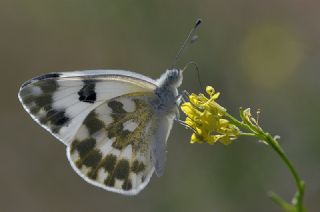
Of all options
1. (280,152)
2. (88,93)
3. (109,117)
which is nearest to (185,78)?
(109,117)

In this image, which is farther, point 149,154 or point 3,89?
point 3,89

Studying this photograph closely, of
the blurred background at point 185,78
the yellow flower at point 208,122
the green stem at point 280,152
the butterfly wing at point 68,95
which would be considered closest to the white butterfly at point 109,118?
the butterfly wing at point 68,95

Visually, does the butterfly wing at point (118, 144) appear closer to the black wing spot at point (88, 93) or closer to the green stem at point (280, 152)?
the black wing spot at point (88, 93)

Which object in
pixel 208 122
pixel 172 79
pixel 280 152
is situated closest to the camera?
pixel 280 152

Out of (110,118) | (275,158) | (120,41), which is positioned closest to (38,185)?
(120,41)

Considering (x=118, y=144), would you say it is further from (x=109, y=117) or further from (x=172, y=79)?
(x=172, y=79)

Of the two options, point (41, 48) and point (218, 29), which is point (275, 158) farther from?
point (41, 48)
